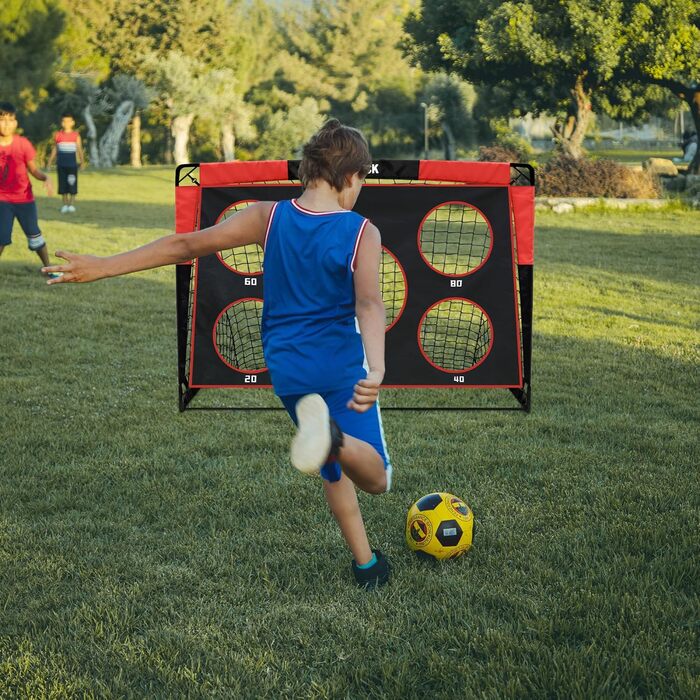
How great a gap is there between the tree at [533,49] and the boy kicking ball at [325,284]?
2195cm

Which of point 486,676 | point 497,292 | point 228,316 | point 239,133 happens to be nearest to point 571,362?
point 497,292

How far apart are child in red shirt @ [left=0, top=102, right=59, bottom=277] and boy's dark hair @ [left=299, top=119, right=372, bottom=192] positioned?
27.1ft

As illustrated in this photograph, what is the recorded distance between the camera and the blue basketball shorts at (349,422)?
A: 11.3ft

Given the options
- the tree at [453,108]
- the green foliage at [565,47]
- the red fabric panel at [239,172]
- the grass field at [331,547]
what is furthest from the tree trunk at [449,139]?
the red fabric panel at [239,172]

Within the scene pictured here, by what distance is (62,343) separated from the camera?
27.1 ft

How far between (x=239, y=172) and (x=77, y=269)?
2097mm

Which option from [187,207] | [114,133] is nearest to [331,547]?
[187,207]

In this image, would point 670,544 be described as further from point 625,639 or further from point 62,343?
point 62,343

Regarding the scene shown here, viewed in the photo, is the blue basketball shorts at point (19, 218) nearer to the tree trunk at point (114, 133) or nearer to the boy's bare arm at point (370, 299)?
the boy's bare arm at point (370, 299)

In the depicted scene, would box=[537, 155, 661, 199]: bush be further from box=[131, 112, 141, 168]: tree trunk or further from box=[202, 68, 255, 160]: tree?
box=[131, 112, 141, 168]: tree trunk

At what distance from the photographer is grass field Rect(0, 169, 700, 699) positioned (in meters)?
3.12

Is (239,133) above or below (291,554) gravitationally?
above

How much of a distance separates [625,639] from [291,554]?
58.2 inches

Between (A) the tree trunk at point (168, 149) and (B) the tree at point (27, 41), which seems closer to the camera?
(B) the tree at point (27, 41)
